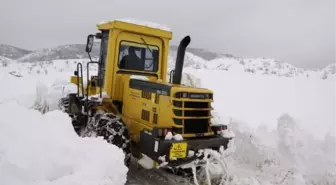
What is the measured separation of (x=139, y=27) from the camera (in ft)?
21.6

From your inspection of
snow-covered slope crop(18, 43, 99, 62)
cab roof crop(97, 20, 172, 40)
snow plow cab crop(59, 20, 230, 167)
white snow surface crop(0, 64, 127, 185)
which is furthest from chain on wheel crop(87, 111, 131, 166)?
snow-covered slope crop(18, 43, 99, 62)

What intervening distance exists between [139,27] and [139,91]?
4.54 ft

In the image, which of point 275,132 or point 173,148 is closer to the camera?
point 173,148

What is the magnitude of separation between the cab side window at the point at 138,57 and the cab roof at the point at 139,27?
11.9 inches

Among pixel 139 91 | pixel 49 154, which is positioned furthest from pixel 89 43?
pixel 49 154

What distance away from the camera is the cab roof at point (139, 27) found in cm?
645

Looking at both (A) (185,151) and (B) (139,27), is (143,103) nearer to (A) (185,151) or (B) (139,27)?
(A) (185,151)

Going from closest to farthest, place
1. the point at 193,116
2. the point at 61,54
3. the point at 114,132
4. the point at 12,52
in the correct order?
the point at 193,116 < the point at 114,132 < the point at 61,54 < the point at 12,52

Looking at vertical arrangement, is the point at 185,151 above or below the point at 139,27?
below

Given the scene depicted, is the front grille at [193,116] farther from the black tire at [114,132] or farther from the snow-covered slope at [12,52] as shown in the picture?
the snow-covered slope at [12,52]

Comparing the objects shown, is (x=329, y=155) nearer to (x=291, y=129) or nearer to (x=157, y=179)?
(x=291, y=129)

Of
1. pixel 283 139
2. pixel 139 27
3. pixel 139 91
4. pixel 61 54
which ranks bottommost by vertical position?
pixel 283 139

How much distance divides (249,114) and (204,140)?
573cm

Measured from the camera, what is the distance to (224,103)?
12453 mm
